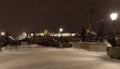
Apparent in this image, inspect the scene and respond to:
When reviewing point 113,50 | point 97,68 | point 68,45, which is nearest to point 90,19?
point 68,45

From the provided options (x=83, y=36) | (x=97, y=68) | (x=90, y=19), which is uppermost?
(x=90, y=19)

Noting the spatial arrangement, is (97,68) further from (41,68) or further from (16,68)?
(16,68)

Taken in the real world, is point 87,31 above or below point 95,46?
above

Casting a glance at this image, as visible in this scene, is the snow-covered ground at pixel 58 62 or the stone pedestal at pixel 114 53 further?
the stone pedestal at pixel 114 53

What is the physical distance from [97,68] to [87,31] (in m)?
22.3

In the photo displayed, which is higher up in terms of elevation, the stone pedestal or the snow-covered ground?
the stone pedestal

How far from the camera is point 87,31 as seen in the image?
106ft

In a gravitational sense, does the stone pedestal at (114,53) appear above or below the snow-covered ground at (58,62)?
above

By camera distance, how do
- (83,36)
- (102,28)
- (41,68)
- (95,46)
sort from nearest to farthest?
(41,68) < (95,46) < (102,28) < (83,36)

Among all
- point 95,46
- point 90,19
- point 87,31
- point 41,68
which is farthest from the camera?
point 87,31

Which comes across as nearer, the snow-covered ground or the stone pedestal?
the snow-covered ground

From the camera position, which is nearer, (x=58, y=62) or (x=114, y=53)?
(x=58, y=62)

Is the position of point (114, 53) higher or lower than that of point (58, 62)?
higher

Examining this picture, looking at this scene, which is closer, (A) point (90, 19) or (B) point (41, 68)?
(B) point (41, 68)
